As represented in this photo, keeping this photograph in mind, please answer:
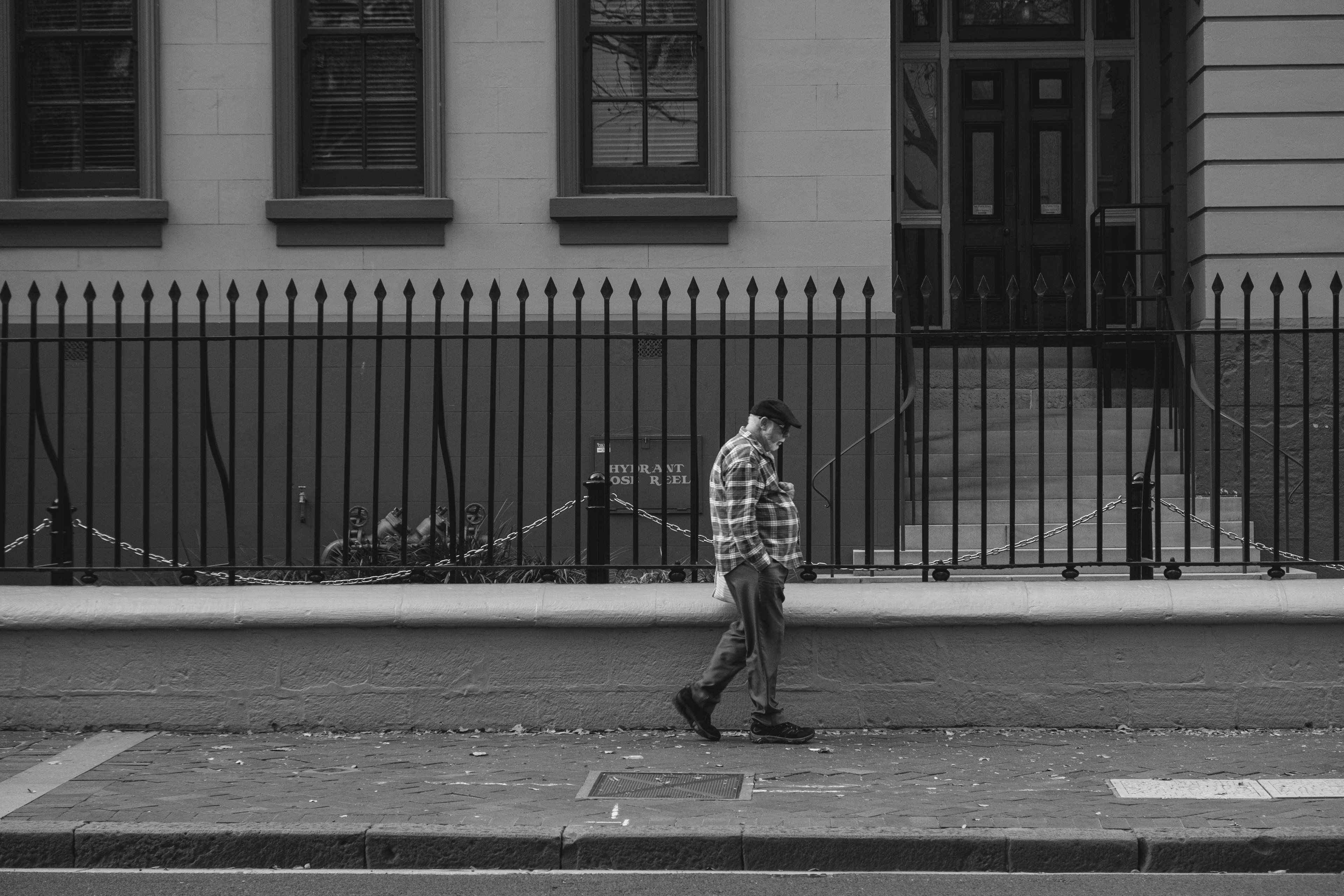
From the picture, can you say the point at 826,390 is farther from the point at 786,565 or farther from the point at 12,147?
the point at 12,147

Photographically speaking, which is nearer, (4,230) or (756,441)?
(756,441)

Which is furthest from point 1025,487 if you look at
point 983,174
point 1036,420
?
point 983,174

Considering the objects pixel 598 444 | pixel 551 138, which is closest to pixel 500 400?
pixel 598 444

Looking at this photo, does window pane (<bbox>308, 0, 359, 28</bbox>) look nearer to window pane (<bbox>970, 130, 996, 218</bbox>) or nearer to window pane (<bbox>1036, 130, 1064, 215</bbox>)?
window pane (<bbox>970, 130, 996, 218</bbox>)

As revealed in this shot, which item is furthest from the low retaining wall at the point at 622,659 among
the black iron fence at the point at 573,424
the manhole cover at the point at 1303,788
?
the black iron fence at the point at 573,424

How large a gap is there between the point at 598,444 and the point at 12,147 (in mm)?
5115

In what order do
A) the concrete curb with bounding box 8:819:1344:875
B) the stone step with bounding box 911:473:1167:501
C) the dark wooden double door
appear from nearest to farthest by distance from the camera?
the concrete curb with bounding box 8:819:1344:875, the stone step with bounding box 911:473:1167:501, the dark wooden double door

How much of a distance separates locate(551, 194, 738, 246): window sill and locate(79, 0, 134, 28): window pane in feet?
12.0

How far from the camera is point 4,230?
1142 centimetres

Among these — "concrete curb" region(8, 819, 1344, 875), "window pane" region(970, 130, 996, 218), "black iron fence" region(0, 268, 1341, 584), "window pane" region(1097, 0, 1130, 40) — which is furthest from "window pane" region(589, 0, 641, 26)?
"concrete curb" region(8, 819, 1344, 875)

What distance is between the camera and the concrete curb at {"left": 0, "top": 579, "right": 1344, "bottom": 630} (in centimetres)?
766

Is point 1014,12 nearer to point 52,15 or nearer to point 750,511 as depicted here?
point 750,511

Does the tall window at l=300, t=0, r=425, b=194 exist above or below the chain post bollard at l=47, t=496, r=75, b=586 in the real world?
above

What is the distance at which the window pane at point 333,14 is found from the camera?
1162cm
